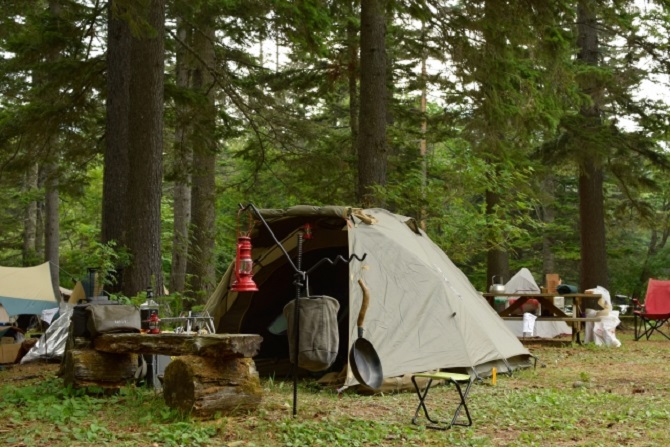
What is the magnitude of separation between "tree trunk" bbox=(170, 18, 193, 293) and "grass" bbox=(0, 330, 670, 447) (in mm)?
4697

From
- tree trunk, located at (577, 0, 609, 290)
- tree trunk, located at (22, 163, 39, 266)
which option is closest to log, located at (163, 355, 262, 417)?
tree trunk, located at (577, 0, 609, 290)

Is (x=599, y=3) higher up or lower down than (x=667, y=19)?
lower down

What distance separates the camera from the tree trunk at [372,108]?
10.5m

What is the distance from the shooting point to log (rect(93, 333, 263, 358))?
17.7 feet

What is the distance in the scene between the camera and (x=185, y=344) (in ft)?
18.4

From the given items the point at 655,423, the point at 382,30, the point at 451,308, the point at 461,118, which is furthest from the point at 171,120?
the point at 655,423

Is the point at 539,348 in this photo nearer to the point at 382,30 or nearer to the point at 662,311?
the point at 662,311

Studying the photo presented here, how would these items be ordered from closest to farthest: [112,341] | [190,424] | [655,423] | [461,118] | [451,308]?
[190,424], [655,423], [112,341], [451,308], [461,118]

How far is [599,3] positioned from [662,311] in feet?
19.1

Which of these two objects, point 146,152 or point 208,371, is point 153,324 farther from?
point 146,152

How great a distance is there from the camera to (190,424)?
16.7 feet

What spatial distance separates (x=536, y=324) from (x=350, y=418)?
8.41 metres

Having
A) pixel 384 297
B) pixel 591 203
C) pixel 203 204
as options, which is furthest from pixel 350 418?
pixel 591 203

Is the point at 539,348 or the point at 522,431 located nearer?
the point at 522,431
